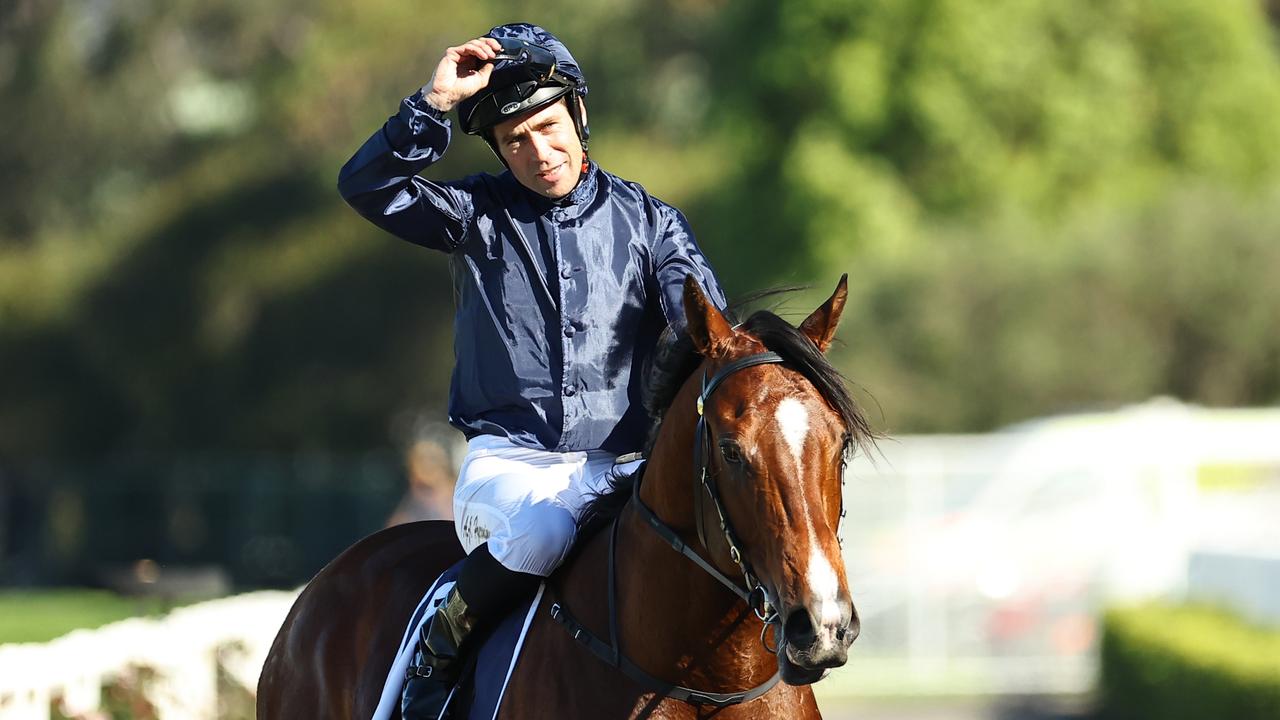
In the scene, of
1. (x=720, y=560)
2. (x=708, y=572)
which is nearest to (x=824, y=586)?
(x=720, y=560)

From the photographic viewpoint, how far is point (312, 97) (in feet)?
129

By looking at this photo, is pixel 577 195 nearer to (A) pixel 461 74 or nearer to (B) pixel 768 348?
(A) pixel 461 74

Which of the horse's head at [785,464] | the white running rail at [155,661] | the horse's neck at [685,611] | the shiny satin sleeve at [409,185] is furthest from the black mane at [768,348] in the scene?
the white running rail at [155,661]

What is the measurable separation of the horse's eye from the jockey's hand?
3.87 feet

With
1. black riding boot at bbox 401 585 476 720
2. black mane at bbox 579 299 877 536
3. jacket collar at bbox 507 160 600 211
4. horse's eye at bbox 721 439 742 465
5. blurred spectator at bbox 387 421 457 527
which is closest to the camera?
horse's eye at bbox 721 439 742 465

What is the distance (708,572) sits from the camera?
3.91 m

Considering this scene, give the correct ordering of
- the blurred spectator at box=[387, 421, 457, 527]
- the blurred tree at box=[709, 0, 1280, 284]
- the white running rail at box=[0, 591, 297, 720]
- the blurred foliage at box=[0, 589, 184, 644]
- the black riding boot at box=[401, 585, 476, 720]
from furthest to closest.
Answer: the blurred tree at box=[709, 0, 1280, 284] < the blurred foliage at box=[0, 589, 184, 644] < the blurred spectator at box=[387, 421, 457, 527] < the white running rail at box=[0, 591, 297, 720] < the black riding boot at box=[401, 585, 476, 720]

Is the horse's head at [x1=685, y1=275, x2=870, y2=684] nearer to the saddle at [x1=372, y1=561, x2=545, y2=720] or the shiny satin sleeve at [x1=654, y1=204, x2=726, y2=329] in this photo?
the shiny satin sleeve at [x1=654, y1=204, x2=726, y2=329]

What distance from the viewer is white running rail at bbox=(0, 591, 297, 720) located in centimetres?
634

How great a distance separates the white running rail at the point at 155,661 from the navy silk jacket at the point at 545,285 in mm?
2506

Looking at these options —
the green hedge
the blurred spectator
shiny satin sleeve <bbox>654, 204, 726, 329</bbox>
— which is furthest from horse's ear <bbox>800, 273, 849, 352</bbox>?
the blurred spectator

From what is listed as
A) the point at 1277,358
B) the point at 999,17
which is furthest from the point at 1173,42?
the point at 1277,358

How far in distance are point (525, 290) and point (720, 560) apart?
3.32 ft

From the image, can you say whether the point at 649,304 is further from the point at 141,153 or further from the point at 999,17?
the point at 141,153
